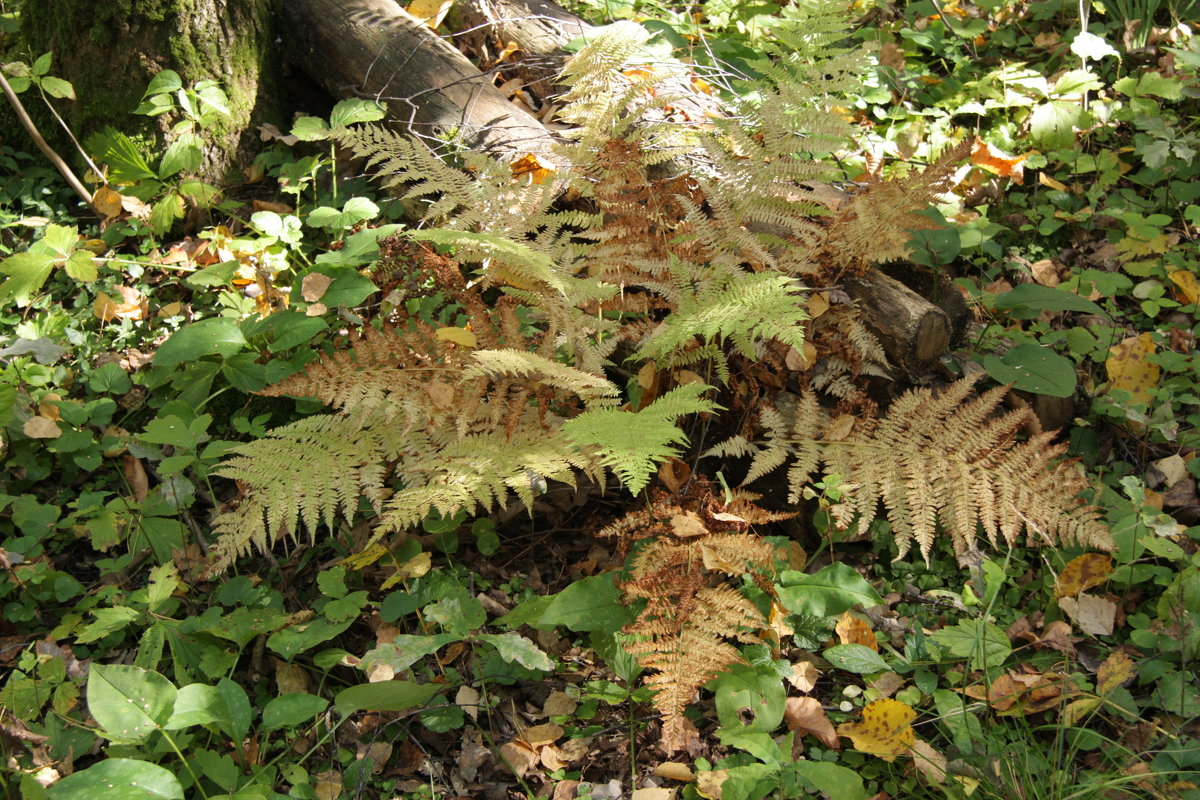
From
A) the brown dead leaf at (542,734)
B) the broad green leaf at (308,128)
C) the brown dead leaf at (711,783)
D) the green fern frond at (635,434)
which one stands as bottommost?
the brown dead leaf at (542,734)

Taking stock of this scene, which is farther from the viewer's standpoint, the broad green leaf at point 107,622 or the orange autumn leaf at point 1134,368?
the orange autumn leaf at point 1134,368

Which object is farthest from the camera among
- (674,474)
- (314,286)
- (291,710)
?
(314,286)

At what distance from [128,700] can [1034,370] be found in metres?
2.66

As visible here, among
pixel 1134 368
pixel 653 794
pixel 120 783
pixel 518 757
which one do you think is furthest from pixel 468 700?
pixel 1134 368

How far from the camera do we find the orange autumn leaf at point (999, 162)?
3637mm

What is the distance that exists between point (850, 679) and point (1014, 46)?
3509 mm

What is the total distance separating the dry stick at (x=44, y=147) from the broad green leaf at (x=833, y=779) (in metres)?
3.48

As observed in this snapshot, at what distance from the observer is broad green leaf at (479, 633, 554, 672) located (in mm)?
2111

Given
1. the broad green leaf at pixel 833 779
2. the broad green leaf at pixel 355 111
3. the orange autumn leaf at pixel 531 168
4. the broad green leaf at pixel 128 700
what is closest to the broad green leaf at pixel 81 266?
the broad green leaf at pixel 355 111

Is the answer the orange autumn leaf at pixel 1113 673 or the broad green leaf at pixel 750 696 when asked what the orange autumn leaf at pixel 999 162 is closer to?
the orange autumn leaf at pixel 1113 673

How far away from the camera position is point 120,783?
1.84m

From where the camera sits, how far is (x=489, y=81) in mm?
3617

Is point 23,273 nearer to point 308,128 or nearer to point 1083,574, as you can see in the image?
point 308,128

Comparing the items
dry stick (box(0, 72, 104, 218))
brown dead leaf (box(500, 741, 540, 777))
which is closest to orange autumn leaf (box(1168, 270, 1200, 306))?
brown dead leaf (box(500, 741, 540, 777))
